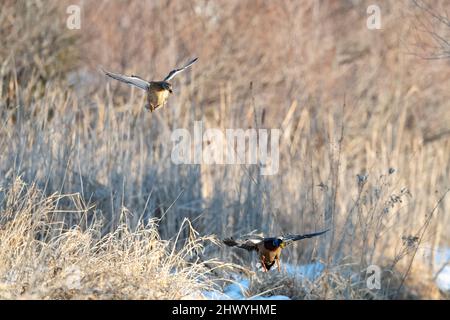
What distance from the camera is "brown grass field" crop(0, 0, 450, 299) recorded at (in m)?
6.16

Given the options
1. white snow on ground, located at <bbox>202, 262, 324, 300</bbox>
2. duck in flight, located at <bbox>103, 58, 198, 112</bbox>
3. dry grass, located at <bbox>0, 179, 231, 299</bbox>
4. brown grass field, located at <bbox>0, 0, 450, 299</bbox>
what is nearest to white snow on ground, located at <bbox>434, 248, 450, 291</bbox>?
brown grass field, located at <bbox>0, 0, 450, 299</bbox>

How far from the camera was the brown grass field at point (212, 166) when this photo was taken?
6164 millimetres

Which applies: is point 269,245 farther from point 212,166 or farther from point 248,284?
point 212,166

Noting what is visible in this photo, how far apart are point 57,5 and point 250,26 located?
3344mm

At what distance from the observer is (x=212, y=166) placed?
9477 mm

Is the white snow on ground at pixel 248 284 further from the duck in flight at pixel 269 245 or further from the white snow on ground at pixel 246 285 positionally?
the duck in flight at pixel 269 245

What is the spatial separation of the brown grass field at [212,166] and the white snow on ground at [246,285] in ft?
0.26

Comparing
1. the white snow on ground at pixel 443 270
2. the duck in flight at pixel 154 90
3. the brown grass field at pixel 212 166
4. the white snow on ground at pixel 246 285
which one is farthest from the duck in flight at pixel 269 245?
the white snow on ground at pixel 443 270

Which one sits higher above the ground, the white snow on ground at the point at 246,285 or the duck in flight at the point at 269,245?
the duck in flight at the point at 269,245

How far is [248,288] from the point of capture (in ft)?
23.1

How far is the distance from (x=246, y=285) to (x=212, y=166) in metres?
2.51

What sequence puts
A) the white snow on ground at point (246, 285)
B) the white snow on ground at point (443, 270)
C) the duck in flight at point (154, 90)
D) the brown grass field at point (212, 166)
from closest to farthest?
1. the duck in flight at point (154, 90)
2. the brown grass field at point (212, 166)
3. the white snow on ground at point (246, 285)
4. the white snow on ground at point (443, 270)

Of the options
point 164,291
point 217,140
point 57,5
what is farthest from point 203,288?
point 57,5
